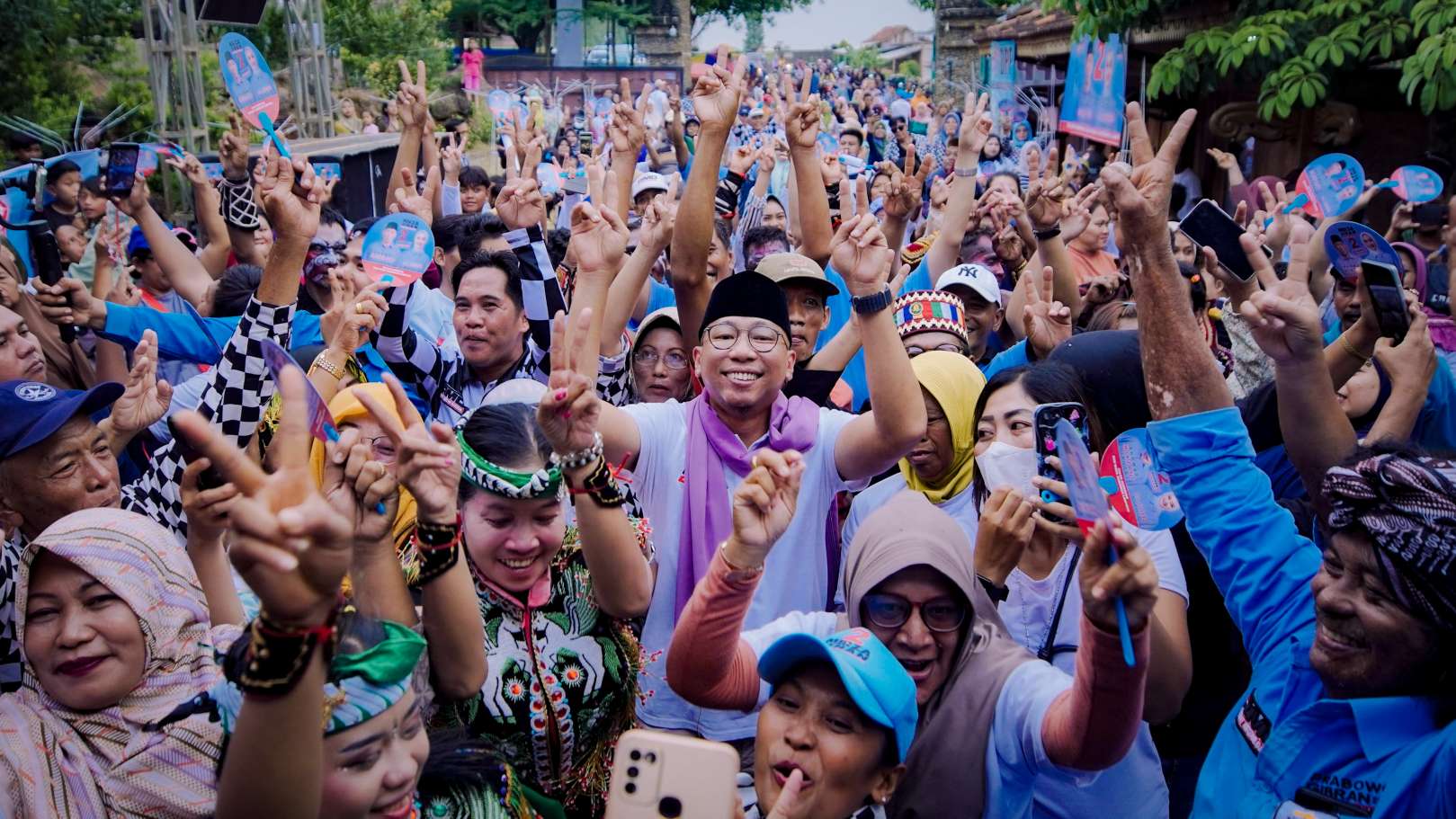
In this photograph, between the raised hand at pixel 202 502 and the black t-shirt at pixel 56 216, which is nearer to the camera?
the raised hand at pixel 202 502

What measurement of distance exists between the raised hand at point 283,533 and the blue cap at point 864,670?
0.78 metres

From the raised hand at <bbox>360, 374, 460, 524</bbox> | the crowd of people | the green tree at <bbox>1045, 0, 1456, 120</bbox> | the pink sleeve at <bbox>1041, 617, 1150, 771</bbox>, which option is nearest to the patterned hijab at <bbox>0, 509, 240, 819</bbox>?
the crowd of people

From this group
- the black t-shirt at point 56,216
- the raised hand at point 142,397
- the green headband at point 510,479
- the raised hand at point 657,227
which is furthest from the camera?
the black t-shirt at point 56,216

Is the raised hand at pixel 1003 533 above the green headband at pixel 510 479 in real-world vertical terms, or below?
below

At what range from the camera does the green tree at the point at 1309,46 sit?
6.62 m

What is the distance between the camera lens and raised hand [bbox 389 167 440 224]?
457 centimetres

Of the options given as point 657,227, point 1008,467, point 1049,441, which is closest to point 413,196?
point 657,227

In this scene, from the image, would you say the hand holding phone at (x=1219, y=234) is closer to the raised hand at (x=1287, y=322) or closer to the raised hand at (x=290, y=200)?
the raised hand at (x=1287, y=322)

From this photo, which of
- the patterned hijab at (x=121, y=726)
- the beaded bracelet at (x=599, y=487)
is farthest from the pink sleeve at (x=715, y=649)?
the patterned hijab at (x=121, y=726)

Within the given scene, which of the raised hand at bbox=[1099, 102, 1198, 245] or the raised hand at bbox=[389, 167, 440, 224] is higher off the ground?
the raised hand at bbox=[1099, 102, 1198, 245]

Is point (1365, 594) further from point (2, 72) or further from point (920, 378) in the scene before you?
point (2, 72)

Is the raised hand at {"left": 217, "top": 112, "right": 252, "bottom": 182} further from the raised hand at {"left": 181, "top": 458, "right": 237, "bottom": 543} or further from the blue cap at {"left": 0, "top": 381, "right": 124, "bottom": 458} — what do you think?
the raised hand at {"left": 181, "top": 458, "right": 237, "bottom": 543}

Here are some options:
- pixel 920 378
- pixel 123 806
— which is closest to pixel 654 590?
pixel 920 378

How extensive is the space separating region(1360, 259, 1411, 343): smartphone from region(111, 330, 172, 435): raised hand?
3.20 m
